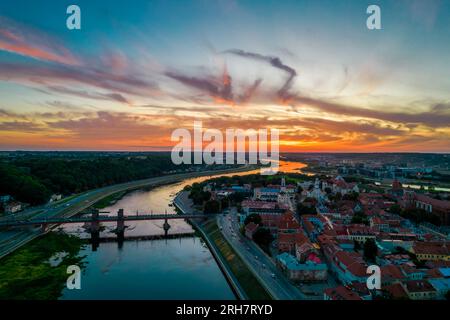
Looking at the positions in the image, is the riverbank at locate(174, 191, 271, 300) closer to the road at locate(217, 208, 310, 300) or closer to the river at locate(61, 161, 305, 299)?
the road at locate(217, 208, 310, 300)

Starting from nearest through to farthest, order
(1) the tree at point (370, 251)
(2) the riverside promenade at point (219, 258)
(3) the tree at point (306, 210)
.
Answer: (2) the riverside promenade at point (219, 258)
(1) the tree at point (370, 251)
(3) the tree at point (306, 210)

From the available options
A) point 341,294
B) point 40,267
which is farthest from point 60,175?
point 341,294

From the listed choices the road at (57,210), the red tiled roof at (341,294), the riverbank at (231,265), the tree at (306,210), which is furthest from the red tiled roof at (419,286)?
the road at (57,210)

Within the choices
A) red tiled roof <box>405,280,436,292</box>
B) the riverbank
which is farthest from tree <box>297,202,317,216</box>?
red tiled roof <box>405,280,436,292</box>

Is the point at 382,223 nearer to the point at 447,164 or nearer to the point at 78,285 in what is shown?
the point at 78,285

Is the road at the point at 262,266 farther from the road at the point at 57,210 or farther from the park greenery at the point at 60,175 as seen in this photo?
the park greenery at the point at 60,175
